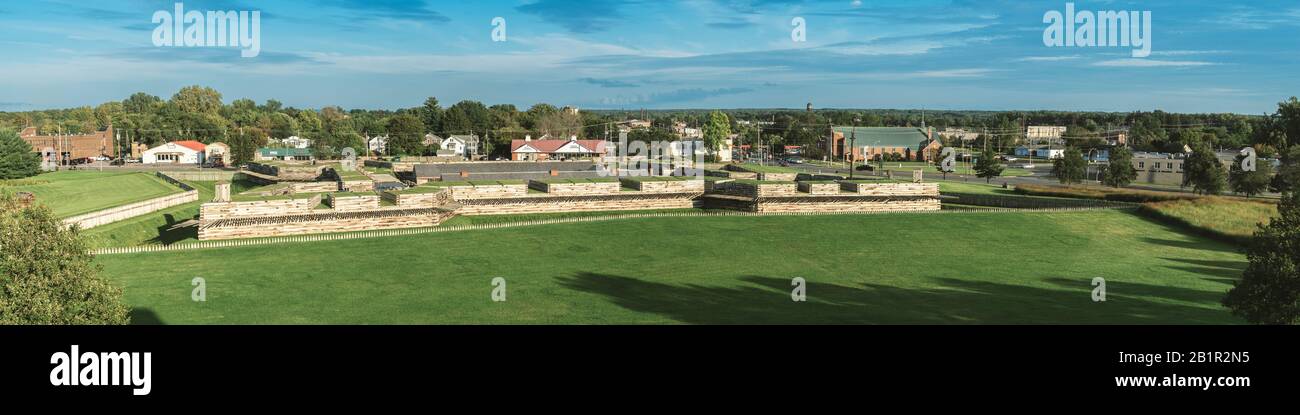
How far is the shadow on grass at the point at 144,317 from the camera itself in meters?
20.2

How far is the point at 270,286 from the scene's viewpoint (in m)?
24.8

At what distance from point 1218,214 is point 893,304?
31.0m

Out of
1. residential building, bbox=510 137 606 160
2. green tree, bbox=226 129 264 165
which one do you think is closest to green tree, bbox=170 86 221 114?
green tree, bbox=226 129 264 165

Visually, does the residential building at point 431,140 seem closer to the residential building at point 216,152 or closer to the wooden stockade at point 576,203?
the residential building at point 216,152

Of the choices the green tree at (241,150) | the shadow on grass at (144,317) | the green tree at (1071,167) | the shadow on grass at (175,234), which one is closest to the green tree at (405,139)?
the green tree at (241,150)

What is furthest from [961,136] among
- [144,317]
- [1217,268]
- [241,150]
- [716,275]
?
[144,317]

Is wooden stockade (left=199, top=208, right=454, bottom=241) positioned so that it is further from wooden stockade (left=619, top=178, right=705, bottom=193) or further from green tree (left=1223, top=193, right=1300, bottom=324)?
green tree (left=1223, top=193, right=1300, bottom=324)

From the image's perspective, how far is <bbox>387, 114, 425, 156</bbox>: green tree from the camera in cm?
11800

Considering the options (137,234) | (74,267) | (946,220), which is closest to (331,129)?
(137,234)

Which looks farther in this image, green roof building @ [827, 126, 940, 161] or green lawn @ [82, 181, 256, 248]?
green roof building @ [827, 126, 940, 161]

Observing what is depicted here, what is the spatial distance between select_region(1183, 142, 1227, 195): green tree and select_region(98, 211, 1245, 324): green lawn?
25.1m
